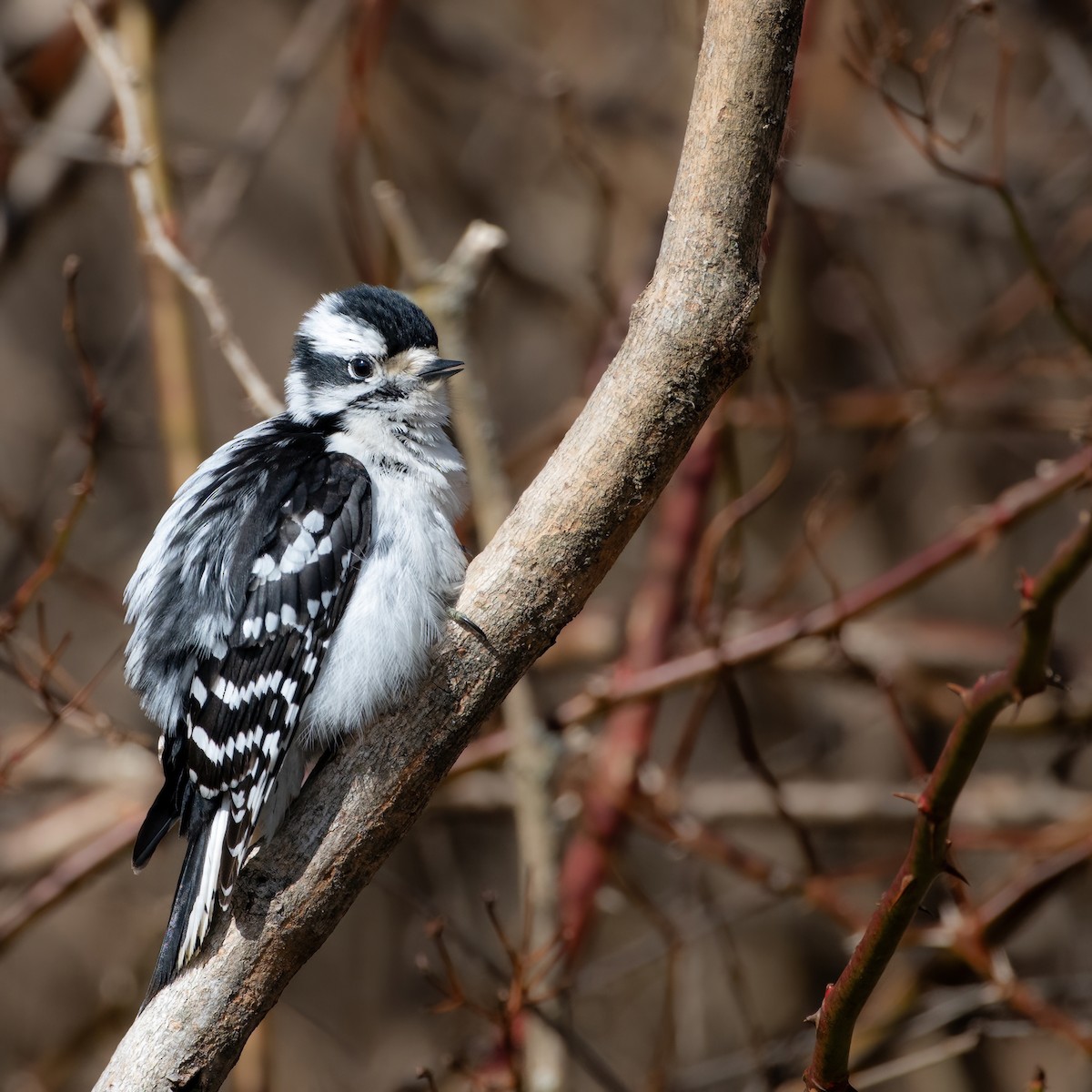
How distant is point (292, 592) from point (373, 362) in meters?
0.73

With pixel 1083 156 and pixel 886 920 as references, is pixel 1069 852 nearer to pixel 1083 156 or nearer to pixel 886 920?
pixel 886 920

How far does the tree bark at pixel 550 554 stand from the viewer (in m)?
2.13

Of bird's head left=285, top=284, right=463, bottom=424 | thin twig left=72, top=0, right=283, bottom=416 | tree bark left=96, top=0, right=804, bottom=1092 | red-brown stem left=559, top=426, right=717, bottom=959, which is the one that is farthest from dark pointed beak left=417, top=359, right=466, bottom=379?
red-brown stem left=559, top=426, right=717, bottom=959

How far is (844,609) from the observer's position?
12.5 feet

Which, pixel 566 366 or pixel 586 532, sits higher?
pixel 566 366

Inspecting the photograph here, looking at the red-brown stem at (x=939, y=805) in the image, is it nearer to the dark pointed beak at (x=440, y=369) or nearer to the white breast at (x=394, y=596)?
the white breast at (x=394, y=596)

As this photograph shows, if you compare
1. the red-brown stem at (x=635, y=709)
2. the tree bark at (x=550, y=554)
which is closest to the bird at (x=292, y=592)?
the tree bark at (x=550, y=554)

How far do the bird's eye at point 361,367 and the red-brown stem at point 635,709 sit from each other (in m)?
1.48

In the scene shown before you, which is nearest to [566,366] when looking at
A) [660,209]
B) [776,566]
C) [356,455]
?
[660,209]

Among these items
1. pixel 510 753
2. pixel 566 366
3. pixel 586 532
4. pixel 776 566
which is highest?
pixel 566 366

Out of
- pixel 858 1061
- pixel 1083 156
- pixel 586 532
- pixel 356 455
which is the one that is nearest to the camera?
pixel 586 532

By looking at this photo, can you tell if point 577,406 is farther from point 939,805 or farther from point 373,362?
point 939,805

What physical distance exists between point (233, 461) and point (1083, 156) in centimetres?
467

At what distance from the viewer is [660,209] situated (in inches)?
248
